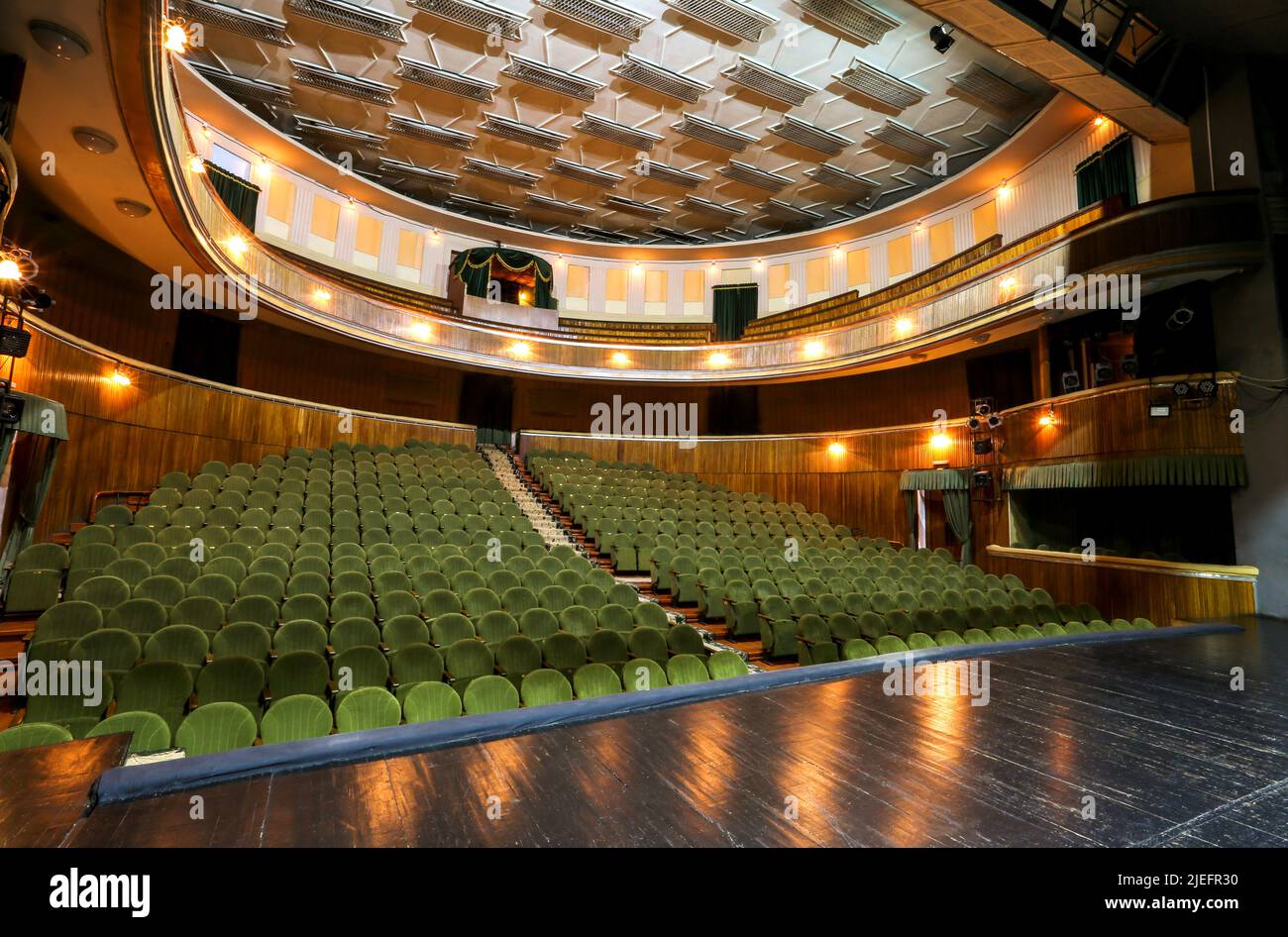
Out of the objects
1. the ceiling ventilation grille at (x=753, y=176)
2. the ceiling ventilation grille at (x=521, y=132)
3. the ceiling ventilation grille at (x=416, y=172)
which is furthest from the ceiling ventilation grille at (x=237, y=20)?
the ceiling ventilation grille at (x=753, y=176)

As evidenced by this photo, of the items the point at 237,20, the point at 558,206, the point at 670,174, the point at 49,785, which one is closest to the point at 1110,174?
the point at 670,174

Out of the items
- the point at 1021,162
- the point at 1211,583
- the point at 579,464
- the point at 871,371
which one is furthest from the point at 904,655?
the point at 1021,162

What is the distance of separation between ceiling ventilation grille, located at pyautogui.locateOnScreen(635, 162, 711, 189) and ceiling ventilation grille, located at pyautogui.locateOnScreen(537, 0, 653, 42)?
2299mm

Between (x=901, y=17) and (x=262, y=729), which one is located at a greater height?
(x=901, y=17)

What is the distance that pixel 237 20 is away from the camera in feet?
21.4

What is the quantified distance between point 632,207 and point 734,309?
2.58 metres

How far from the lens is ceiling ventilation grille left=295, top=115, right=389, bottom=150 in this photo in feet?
27.9

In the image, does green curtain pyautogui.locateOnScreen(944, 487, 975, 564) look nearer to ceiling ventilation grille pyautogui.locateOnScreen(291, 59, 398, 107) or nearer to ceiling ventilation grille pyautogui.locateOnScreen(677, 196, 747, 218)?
ceiling ventilation grille pyautogui.locateOnScreen(677, 196, 747, 218)

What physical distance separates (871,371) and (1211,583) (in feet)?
16.0

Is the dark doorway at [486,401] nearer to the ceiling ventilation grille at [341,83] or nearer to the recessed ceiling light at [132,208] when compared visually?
the ceiling ventilation grille at [341,83]
